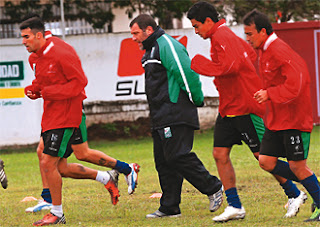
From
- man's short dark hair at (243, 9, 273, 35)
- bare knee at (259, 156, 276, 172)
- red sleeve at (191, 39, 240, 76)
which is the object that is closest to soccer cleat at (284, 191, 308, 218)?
bare knee at (259, 156, 276, 172)

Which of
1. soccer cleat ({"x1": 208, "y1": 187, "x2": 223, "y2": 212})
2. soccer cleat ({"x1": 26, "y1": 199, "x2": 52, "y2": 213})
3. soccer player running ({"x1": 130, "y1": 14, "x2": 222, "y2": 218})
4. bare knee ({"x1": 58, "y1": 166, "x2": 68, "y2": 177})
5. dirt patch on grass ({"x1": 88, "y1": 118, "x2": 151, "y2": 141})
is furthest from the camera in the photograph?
dirt patch on grass ({"x1": 88, "y1": 118, "x2": 151, "y2": 141})

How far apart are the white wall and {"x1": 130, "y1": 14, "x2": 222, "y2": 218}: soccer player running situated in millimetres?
9227

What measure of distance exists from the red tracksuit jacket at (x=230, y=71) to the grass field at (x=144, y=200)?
1.05 meters

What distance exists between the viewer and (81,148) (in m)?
8.22

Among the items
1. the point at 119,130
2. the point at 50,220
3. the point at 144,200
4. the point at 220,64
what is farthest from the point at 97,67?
the point at 220,64

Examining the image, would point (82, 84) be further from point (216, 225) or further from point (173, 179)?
point (216, 225)

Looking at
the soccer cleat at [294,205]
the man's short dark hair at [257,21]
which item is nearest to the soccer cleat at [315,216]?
the soccer cleat at [294,205]

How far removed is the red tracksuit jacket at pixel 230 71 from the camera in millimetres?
6883

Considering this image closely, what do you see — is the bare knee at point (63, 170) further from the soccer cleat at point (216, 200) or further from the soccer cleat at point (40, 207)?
the soccer cleat at point (216, 200)

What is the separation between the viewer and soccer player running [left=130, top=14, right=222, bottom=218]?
7289 mm

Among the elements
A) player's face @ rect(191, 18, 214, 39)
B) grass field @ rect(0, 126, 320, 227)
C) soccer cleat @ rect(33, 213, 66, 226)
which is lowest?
grass field @ rect(0, 126, 320, 227)

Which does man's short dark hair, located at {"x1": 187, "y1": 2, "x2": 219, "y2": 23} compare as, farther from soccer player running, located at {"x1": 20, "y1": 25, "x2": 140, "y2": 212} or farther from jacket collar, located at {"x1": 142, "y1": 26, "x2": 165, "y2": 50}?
soccer player running, located at {"x1": 20, "y1": 25, "x2": 140, "y2": 212}

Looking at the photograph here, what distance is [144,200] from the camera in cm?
887

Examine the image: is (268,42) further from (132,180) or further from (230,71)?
(132,180)
